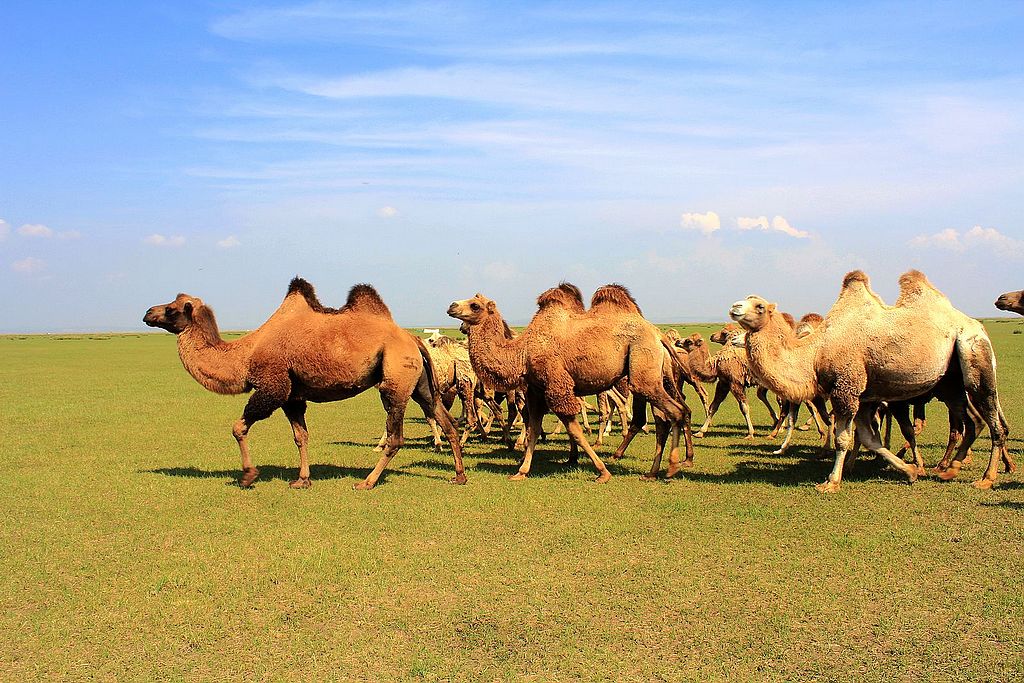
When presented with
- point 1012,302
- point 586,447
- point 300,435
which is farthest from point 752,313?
point 300,435

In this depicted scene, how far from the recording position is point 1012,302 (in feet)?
36.7

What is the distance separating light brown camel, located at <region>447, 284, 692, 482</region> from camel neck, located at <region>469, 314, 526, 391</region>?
15 mm

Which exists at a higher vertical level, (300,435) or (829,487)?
(300,435)

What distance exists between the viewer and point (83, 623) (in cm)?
615

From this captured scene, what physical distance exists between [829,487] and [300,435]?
710 centimetres

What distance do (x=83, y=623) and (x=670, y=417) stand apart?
7762mm

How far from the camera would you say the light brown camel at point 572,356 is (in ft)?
37.4

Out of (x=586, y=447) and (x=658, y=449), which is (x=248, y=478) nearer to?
(x=586, y=447)

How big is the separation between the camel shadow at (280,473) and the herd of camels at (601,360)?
0.76 m

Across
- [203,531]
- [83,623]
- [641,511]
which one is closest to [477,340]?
[641,511]

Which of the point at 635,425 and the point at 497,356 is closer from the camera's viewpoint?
the point at 497,356

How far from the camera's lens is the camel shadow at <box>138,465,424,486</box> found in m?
11.7

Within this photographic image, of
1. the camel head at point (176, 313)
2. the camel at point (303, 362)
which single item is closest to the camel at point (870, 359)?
the camel at point (303, 362)

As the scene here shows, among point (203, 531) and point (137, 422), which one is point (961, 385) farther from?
point (137, 422)
